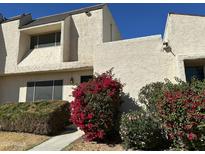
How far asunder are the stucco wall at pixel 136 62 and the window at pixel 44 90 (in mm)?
4127

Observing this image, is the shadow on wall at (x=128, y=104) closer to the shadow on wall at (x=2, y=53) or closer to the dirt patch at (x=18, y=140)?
the dirt patch at (x=18, y=140)

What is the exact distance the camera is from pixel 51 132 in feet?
41.1

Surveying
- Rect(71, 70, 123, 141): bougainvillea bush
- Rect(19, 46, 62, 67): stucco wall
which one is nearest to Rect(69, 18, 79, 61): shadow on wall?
Rect(19, 46, 62, 67): stucco wall

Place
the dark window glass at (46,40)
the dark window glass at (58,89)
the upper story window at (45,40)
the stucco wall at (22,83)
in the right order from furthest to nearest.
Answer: the dark window glass at (46,40) < the upper story window at (45,40) < the dark window glass at (58,89) < the stucco wall at (22,83)

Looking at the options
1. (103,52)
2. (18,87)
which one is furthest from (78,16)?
(18,87)

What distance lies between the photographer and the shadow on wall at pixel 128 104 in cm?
1255

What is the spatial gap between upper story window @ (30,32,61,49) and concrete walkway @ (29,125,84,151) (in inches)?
344

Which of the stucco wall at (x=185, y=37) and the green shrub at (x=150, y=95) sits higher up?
the stucco wall at (x=185, y=37)

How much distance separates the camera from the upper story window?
18.8m

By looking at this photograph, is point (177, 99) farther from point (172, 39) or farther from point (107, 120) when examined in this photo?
point (172, 39)

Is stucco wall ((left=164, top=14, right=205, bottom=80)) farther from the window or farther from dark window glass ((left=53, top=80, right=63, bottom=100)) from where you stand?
the window

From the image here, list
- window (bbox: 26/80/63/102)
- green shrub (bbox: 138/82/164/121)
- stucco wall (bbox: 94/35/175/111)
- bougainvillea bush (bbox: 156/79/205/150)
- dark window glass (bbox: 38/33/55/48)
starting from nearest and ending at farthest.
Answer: bougainvillea bush (bbox: 156/79/205/150) < green shrub (bbox: 138/82/164/121) < stucco wall (bbox: 94/35/175/111) < window (bbox: 26/80/63/102) < dark window glass (bbox: 38/33/55/48)

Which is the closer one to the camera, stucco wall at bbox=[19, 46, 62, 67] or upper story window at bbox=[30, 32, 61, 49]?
stucco wall at bbox=[19, 46, 62, 67]

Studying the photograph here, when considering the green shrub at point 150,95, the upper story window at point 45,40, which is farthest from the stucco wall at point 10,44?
the green shrub at point 150,95
